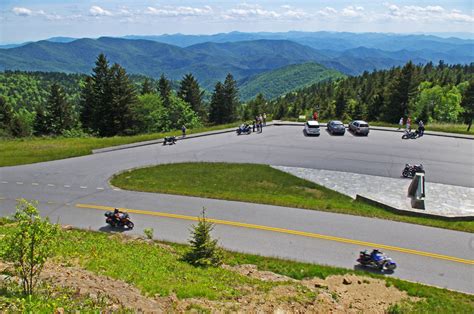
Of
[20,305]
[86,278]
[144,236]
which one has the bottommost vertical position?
[144,236]

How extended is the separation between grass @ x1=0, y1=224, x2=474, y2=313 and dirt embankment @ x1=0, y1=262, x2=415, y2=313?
33 cm

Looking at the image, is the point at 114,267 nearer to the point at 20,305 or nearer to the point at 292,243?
the point at 20,305

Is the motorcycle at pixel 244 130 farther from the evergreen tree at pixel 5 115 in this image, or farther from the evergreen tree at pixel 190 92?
the evergreen tree at pixel 5 115

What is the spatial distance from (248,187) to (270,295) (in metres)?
14.2

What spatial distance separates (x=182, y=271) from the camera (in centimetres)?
1269

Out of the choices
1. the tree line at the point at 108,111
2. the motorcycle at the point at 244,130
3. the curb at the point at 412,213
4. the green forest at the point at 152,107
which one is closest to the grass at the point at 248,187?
the curb at the point at 412,213

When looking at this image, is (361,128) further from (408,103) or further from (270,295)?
(270,295)

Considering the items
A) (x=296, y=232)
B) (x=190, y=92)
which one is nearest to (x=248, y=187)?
(x=296, y=232)

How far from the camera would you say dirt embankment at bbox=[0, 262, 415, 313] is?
9.76 meters

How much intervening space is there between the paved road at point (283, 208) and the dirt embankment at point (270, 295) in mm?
1967

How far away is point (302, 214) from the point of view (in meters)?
19.8

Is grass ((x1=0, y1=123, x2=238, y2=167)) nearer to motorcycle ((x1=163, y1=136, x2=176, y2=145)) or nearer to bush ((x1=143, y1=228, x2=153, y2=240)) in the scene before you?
motorcycle ((x1=163, y1=136, x2=176, y2=145))

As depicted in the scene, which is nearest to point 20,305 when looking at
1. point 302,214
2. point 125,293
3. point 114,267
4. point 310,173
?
point 125,293

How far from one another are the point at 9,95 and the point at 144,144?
16889 centimetres
